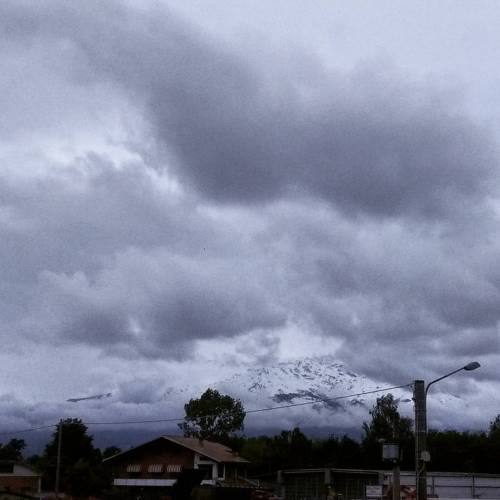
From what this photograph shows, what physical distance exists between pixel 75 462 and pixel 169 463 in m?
16.8

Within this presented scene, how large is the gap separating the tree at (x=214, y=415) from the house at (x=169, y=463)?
26810mm

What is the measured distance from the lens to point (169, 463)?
7800cm

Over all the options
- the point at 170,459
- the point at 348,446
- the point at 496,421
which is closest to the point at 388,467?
the point at 348,446

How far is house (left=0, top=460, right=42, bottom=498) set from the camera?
77750mm

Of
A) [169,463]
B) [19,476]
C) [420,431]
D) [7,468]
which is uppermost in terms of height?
[420,431]

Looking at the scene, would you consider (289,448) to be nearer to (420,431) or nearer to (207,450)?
(207,450)

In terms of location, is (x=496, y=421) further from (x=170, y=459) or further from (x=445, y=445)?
(x=170, y=459)

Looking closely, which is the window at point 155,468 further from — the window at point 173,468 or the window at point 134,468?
the window at point 134,468

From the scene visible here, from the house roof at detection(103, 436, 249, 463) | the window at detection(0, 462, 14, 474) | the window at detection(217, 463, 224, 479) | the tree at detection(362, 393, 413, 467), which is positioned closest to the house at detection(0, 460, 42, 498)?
the window at detection(0, 462, 14, 474)

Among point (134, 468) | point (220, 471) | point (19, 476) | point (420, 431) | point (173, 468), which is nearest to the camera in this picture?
point (420, 431)

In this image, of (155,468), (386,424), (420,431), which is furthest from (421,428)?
(386,424)

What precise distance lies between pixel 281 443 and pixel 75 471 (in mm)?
32962

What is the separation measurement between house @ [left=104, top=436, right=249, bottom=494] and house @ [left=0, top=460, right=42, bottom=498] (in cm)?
772

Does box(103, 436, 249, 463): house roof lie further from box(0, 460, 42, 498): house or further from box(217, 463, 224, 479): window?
box(0, 460, 42, 498): house
